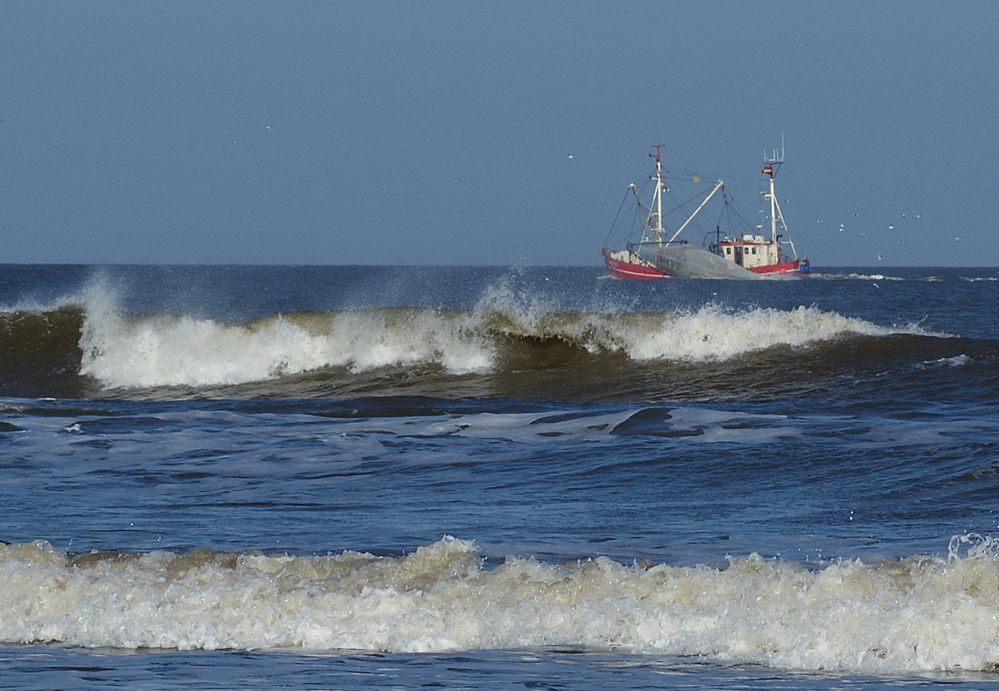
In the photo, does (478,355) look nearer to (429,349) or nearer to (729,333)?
(429,349)

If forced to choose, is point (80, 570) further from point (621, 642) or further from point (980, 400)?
point (980, 400)

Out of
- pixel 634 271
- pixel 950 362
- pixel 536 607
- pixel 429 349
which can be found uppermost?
pixel 634 271

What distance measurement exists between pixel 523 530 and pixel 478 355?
55.8 feet

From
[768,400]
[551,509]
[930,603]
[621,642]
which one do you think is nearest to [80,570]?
[621,642]

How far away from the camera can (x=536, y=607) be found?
7.93 m

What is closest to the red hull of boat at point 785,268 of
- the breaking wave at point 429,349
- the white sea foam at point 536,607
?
the breaking wave at point 429,349

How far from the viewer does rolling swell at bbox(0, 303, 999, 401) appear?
78.7 ft

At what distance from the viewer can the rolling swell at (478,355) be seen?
2398cm

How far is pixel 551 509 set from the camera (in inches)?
450

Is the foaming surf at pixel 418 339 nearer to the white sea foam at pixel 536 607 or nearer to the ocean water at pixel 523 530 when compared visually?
the ocean water at pixel 523 530

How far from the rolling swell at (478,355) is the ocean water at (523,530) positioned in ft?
0.76

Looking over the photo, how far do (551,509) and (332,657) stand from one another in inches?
170

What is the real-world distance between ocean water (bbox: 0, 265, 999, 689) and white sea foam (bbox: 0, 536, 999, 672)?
18mm

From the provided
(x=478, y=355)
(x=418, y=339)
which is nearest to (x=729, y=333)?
(x=478, y=355)
